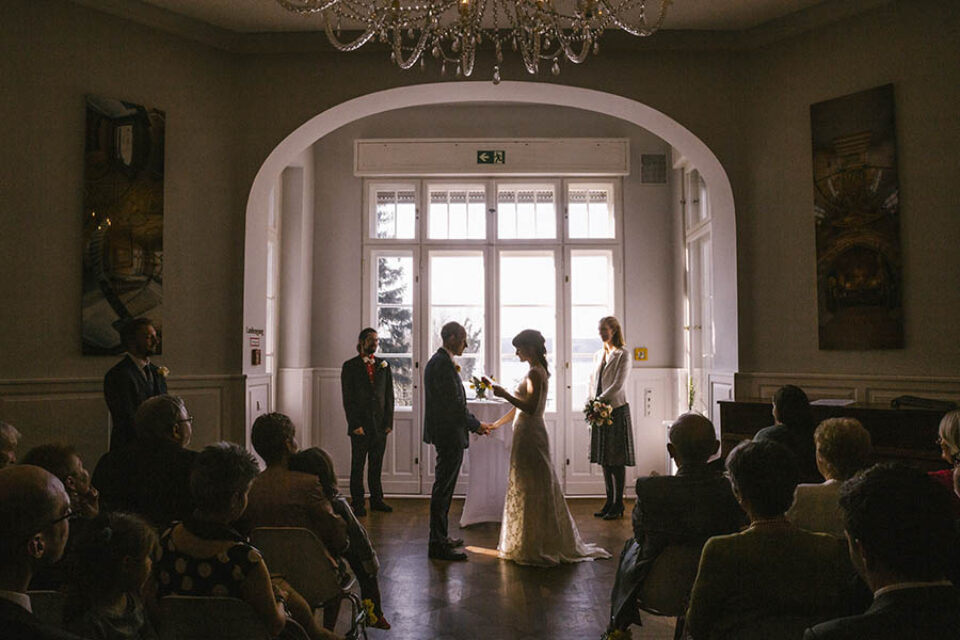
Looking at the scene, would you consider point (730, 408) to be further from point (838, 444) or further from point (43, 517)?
point (43, 517)

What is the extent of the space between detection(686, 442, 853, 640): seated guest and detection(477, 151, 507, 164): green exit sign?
5897 mm

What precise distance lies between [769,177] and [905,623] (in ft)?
14.3

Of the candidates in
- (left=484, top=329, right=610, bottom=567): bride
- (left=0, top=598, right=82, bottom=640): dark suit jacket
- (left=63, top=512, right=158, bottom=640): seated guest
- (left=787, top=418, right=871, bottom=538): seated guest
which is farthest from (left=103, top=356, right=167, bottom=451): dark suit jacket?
(left=787, top=418, right=871, bottom=538): seated guest

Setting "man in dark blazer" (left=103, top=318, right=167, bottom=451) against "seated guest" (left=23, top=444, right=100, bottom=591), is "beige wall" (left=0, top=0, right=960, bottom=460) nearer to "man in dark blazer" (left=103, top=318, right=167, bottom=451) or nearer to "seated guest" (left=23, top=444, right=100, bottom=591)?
"man in dark blazer" (left=103, top=318, right=167, bottom=451)

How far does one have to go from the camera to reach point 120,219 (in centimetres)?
457

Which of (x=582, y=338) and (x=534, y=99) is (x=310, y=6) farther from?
(x=582, y=338)

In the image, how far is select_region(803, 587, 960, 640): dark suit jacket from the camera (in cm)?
118

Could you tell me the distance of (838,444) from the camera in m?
2.32

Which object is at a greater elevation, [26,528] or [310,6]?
[310,6]

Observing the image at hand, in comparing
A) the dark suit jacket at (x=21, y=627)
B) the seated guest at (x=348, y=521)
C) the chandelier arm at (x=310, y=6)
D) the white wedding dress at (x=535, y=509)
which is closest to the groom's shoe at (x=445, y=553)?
the white wedding dress at (x=535, y=509)

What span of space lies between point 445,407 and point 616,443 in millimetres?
2033

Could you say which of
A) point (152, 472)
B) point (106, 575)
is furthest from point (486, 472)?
point (106, 575)

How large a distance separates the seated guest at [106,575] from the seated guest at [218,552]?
0.55 ft

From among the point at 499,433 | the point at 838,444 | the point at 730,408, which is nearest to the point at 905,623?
the point at 838,444
